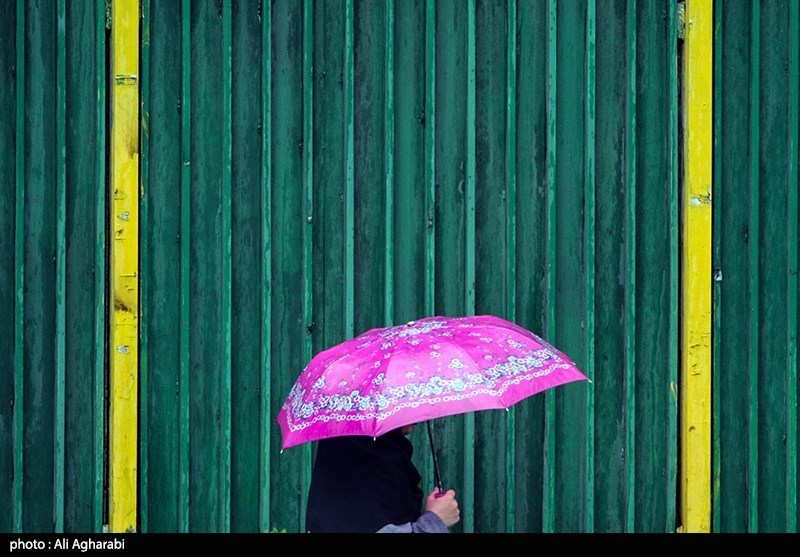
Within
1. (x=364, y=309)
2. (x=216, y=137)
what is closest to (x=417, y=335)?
(x=364, y=309)

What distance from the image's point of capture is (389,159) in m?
4.46

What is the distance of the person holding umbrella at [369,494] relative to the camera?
3.03 metres

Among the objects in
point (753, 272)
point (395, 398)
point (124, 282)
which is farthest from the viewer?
point (753, 272)

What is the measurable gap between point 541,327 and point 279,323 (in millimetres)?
1103

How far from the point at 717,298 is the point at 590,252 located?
23.0 inches

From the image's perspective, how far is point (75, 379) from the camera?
175 inches

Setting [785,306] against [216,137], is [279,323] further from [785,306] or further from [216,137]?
[785,306]

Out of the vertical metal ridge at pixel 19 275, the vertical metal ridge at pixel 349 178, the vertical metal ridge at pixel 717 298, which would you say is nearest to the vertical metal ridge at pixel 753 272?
the vertical metal ridge at pixel 717 298

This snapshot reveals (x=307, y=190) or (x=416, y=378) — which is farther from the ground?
(x=307, y=190)

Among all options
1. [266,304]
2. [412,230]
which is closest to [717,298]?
[412,230]

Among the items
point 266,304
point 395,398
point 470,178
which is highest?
point 470,178

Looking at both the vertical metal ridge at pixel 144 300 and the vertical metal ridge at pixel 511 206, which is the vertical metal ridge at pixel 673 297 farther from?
the vertical metal ridge at pixel 144 300

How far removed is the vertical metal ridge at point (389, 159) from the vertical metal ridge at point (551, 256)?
66cm

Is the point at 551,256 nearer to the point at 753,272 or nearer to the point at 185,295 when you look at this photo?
the point at 753,272
